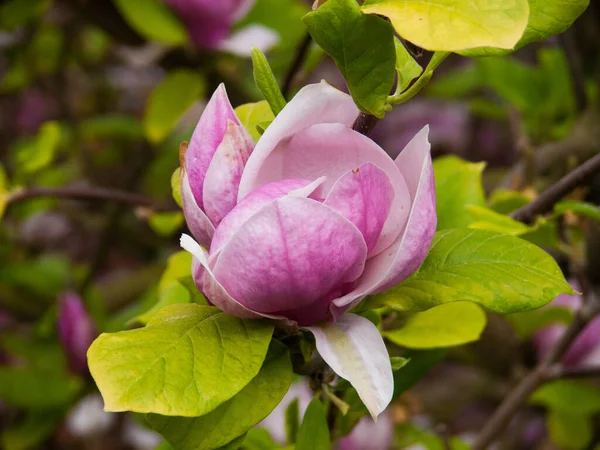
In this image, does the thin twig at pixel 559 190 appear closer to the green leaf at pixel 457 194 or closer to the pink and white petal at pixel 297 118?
the green leaf at pixel 457 194

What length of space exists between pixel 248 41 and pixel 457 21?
2.08ft

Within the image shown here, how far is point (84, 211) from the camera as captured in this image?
1.93 meters

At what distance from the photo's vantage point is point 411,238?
1.19 feet

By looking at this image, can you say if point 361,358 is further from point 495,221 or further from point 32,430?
point 32,430

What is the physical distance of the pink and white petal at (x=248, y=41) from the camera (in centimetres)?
91

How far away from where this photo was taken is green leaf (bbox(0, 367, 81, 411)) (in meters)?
1.13

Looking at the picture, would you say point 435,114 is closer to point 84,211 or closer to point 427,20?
point 84,211

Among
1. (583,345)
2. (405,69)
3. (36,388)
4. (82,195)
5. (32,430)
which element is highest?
(405,69)

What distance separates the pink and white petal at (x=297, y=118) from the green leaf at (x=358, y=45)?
0.02m

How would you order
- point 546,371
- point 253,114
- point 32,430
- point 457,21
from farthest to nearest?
point 32,430, point 546,371, point 253,114, point 457,21

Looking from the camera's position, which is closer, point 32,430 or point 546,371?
point 546,371

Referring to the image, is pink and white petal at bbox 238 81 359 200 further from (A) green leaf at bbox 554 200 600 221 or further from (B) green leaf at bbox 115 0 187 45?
(B) green leaf at bbox 115 0 187 45

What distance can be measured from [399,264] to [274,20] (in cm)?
80

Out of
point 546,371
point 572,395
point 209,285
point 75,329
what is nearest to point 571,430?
point 572,395
